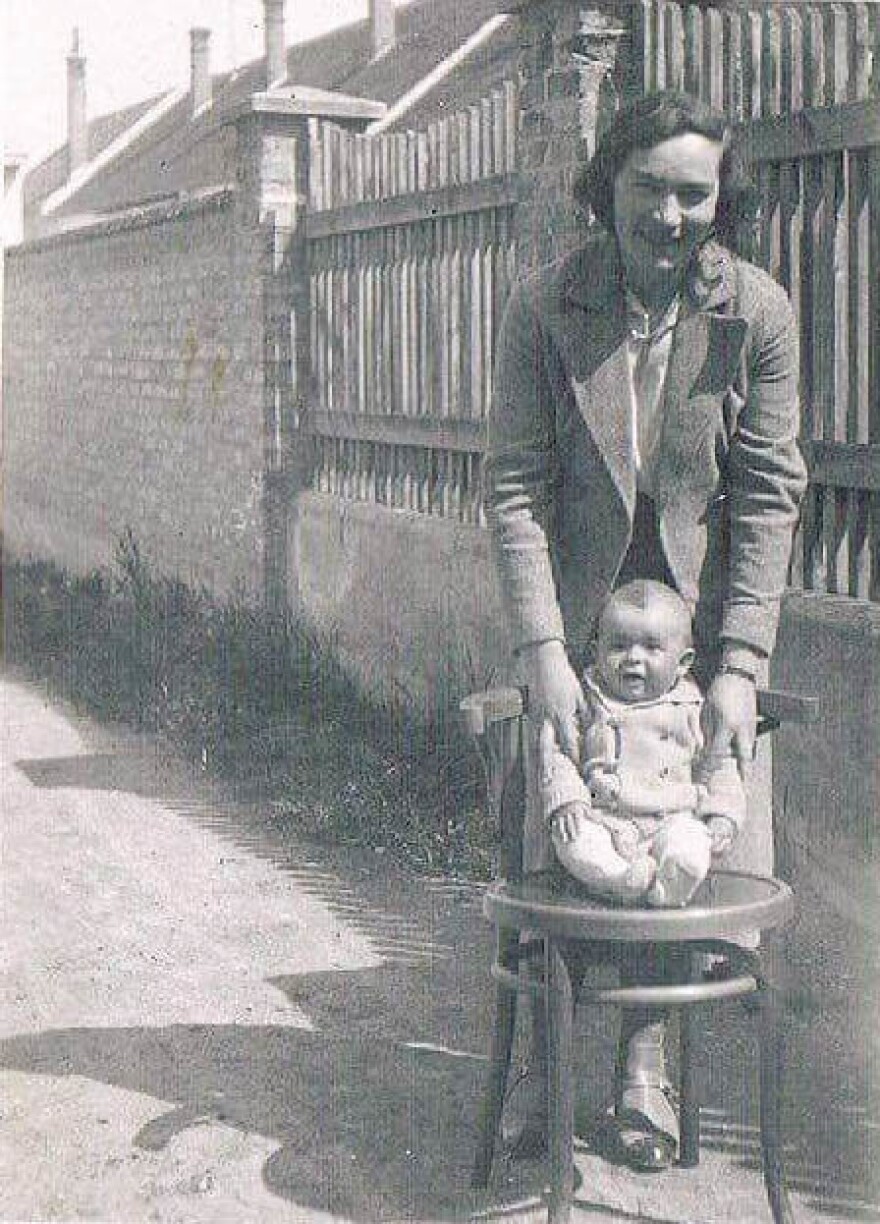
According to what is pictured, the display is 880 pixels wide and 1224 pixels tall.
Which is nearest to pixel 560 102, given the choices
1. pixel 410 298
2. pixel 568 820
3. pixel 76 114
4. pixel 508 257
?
pixel 508 257

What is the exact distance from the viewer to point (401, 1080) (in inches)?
172

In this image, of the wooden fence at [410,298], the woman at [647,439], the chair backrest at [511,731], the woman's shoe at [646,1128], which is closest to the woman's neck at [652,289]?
the woman at [647,439]

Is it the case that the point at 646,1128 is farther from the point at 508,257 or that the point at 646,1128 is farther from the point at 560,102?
the point at 508,257

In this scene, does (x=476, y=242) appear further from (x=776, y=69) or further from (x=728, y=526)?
(x=728, y=526)

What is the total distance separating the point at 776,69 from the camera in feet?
17.8

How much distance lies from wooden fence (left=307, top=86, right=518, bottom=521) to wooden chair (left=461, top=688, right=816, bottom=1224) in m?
3.83

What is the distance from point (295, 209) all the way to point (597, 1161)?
263 inches

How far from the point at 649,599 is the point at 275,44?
1372 inches

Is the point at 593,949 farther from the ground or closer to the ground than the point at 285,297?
closer to the ground

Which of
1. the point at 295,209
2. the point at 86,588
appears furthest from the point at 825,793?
the point at 86,588

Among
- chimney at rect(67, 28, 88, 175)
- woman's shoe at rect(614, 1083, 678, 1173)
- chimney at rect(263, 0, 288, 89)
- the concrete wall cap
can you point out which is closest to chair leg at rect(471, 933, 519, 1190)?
woman's shoe at rect(614, 1083, 678, 1173)

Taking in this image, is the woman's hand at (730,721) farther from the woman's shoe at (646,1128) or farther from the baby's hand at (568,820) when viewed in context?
the woman's shoe at (646,1128)

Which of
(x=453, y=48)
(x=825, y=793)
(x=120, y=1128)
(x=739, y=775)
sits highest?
(x=453, y=48)

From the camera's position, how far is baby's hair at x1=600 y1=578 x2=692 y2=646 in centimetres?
350
